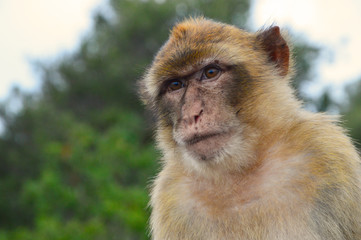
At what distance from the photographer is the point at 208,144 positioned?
11.2ft

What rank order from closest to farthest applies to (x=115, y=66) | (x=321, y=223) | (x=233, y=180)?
1. (x=321, y=223)
2. (x=233, y=180)
3. (x=115, y=66)

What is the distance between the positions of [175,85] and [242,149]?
32.8 inches

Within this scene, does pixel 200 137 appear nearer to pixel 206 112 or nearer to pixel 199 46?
pixel 206 112

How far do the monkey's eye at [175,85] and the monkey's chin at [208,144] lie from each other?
0.62 metres

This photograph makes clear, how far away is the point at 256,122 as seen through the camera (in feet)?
11.9

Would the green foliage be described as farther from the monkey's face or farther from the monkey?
the monkey's face

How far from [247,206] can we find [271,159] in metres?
0.42

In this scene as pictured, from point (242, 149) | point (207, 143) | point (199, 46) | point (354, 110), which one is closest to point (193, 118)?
point (207, 143)

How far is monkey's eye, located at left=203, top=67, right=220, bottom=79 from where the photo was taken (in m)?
3.69

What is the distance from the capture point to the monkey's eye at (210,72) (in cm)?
369

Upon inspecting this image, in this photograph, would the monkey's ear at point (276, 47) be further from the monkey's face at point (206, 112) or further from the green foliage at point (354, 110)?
the green foliage at point (354, 110)

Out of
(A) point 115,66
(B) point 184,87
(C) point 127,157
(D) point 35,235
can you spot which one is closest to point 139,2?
(A) point 115,66

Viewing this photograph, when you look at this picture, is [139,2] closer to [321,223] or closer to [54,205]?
[54,205]

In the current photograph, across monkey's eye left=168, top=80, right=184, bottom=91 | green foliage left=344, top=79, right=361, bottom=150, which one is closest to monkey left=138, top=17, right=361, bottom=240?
monkey's eye left=168, top=80, right=184, bottom=91
